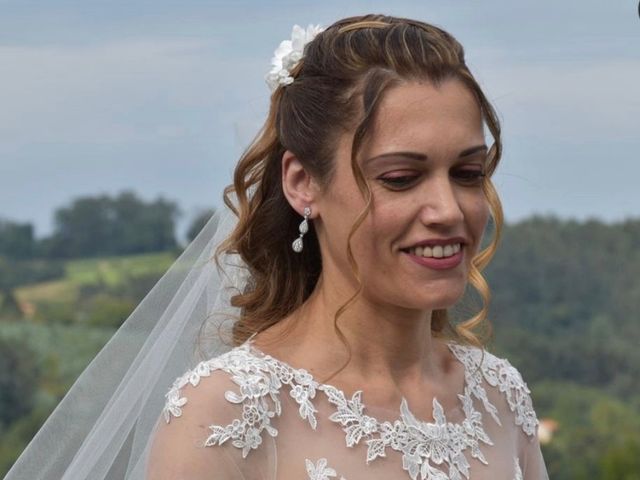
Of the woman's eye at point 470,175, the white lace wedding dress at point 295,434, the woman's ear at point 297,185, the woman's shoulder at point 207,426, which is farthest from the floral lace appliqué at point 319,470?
the woman's eye at point 470,175

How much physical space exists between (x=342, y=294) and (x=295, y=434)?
1.06 feet

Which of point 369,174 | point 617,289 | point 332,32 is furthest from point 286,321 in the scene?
point 617,289

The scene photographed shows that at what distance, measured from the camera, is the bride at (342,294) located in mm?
2795

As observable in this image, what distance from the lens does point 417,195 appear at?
2783mm

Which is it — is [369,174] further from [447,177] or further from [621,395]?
[621,395]

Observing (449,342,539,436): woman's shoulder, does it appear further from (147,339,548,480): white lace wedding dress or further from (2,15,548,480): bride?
(147,339,548,480): white lace wedding dress

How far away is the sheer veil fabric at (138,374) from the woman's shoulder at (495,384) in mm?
589

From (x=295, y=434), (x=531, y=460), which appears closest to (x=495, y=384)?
(x=531, y=460)

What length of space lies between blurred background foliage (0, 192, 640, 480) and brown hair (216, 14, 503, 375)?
7.59 meters

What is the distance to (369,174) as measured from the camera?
2822 millimetres

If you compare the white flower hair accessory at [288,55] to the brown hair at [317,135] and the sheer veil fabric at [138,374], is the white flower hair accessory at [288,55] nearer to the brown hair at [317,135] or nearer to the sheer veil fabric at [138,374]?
the brown hair at [317,135]

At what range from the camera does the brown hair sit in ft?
9.55

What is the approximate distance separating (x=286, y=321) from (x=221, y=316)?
221 mm

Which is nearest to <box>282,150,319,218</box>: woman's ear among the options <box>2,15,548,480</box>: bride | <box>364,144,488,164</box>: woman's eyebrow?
<box>2,15,548,480</box>: bride
